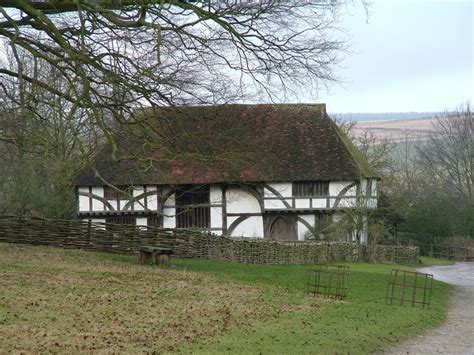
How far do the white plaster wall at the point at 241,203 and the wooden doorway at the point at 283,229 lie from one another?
48.1 inches

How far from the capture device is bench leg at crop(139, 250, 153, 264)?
27844 millimetres

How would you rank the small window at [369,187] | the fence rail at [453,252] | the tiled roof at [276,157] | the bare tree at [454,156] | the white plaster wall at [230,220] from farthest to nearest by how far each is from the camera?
the bare tree at [454,156], the fence rail at [453,252], the small window at [369,187], the white plaster wall at [230,220], the tiled roof at [276,157]

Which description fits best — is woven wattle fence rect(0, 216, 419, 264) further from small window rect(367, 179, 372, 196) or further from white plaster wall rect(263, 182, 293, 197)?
small window rect(367, 179, 372, 196)

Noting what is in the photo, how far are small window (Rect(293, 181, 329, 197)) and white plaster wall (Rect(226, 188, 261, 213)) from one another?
2260 mm

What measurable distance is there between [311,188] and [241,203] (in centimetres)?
383

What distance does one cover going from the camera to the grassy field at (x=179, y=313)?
12.9 meters

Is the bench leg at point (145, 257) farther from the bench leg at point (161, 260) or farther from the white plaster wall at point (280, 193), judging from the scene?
the white plaster wall at point (280, 193)

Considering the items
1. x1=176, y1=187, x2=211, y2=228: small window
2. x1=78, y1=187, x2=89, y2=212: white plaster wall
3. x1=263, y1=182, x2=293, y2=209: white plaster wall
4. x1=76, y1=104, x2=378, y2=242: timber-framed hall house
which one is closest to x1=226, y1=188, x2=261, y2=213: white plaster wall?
x1=76, y1=104, x2=378, y2=242: timber-framed hall house

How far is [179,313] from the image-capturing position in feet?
53.3

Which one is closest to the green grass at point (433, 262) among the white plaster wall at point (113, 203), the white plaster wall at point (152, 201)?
the white plaster wall at point (152, 201)

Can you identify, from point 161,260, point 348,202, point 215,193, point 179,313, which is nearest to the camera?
point 179,313

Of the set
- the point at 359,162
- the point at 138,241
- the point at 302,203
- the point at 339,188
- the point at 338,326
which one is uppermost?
the point at 359,162

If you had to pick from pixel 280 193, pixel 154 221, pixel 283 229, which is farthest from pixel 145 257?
pixel 283 229

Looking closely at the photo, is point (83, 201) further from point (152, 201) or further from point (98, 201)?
point (152, 201)
